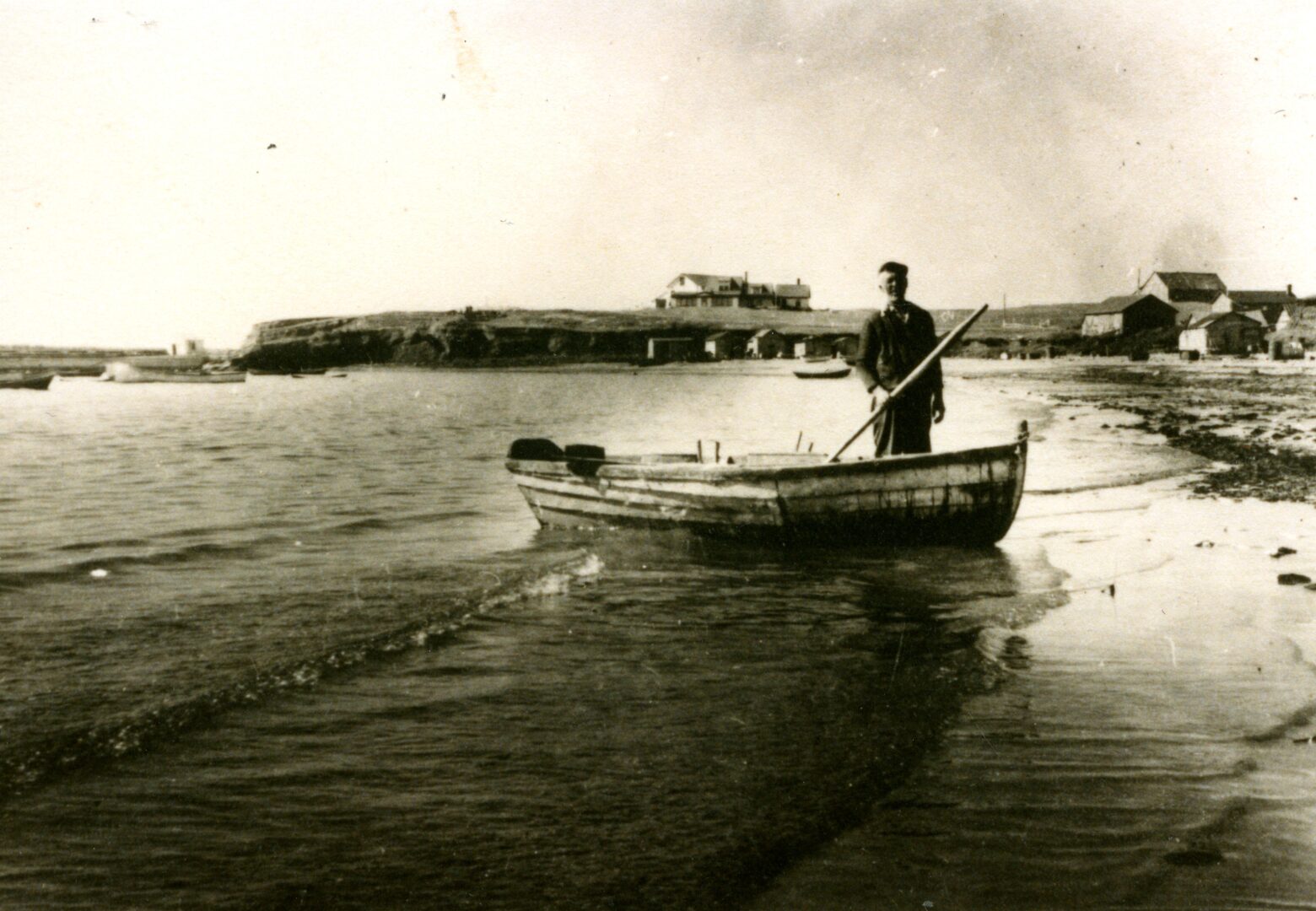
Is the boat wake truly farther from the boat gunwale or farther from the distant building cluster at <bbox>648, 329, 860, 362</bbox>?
the distant building cluster at <bbox>648, 329, 860, 362</bbox>

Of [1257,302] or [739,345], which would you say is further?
[739,345]

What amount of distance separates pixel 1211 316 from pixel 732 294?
5429 cm

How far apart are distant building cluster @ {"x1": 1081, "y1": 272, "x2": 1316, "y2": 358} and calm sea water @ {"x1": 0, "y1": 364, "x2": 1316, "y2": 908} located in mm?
54668

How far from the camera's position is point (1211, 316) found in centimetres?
6875

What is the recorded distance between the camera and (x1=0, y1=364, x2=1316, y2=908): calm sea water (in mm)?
3910

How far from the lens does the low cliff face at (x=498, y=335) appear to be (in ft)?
350

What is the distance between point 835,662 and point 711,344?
314ft

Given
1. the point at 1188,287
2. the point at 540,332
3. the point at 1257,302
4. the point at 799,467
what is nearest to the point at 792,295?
the point at 540,332

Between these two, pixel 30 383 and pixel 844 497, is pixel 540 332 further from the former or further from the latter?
pixel 844 497

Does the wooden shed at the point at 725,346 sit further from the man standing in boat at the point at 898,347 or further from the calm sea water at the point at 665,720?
the man standing in boat at the point at 898,347

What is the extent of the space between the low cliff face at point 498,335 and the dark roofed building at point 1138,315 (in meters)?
25.1

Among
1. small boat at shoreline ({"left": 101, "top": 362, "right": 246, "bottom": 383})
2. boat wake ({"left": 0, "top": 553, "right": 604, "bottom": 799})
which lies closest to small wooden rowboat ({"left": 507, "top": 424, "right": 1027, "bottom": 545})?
Result: boat wake ({"left": 0, "top": 553, "right": 604, "bottom": 799})

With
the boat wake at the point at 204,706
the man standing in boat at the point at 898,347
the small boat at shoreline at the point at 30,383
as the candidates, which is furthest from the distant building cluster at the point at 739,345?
the boat wake at the point at 204,706

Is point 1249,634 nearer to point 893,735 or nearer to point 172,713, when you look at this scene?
point 893,735
